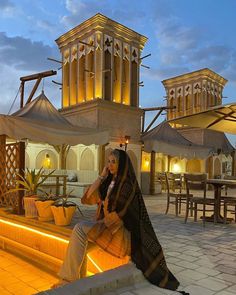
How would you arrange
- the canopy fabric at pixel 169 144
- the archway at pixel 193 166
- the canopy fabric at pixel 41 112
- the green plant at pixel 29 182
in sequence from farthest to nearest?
the archway at pixel 193 166 < the canopy fabric at pixel 169 144 < the canopy fabric at pixel 41 112 < the green plant at pixel 29 182

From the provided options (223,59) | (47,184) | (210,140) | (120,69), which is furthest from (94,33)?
(223,59)

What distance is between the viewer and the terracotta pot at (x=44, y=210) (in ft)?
16.7

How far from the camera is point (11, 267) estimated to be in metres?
4.52

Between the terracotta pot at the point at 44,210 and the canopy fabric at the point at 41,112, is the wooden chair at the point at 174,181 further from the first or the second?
the terracotta pot at the point at 44,210

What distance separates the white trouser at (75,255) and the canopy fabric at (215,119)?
11.3ft

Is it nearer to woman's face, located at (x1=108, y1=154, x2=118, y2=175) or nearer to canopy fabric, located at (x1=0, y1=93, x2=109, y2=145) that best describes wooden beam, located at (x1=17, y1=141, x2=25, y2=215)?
canopy fabric, located at (x1=0, y1=93, x2=109, y2=145)

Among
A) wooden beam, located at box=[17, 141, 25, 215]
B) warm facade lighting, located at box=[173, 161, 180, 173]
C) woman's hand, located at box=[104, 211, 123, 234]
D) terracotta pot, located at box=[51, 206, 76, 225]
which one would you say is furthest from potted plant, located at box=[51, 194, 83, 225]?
warm facade lighting, located at box=[173, 161, 180, 173]

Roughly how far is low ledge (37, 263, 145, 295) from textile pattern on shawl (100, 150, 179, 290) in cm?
10

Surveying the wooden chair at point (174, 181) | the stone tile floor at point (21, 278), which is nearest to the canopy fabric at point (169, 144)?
the wooden chair at point (174, 181)

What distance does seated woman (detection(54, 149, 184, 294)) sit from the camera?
9.55 feet

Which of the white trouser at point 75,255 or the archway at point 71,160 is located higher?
the archway at point 71,160

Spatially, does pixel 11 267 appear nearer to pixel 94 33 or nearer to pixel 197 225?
pixel 197 225

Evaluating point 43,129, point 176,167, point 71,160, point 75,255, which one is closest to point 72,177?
point 71,160

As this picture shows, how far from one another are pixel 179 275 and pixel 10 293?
188cm
